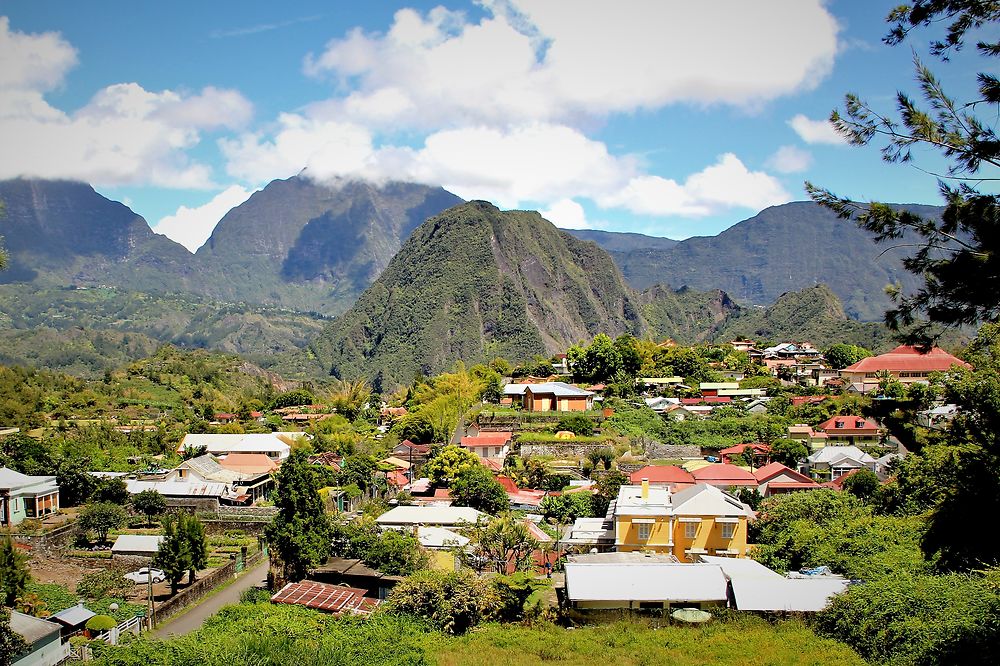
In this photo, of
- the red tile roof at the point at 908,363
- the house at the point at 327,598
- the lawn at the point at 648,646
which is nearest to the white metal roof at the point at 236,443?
the house at the point at 327,598

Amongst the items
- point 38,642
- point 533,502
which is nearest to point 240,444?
point 533,502

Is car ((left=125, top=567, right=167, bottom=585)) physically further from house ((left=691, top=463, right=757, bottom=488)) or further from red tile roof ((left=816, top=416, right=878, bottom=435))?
red tile roof ((left=816, top=416, right=878, bottom=435))

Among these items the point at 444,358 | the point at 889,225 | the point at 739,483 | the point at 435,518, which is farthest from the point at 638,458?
the point at 444,358

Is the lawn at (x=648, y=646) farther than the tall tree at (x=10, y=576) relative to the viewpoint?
No

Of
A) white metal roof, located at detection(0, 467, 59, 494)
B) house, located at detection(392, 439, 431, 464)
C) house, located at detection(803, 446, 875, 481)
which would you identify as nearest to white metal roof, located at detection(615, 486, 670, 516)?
house, located at detection(803, 446, 875, 481)

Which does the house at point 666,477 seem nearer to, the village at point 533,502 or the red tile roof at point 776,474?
the village at point 533,502

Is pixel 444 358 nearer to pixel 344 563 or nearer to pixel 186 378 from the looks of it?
pixel 186 378

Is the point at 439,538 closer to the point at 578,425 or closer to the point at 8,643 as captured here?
the point at 8,643
